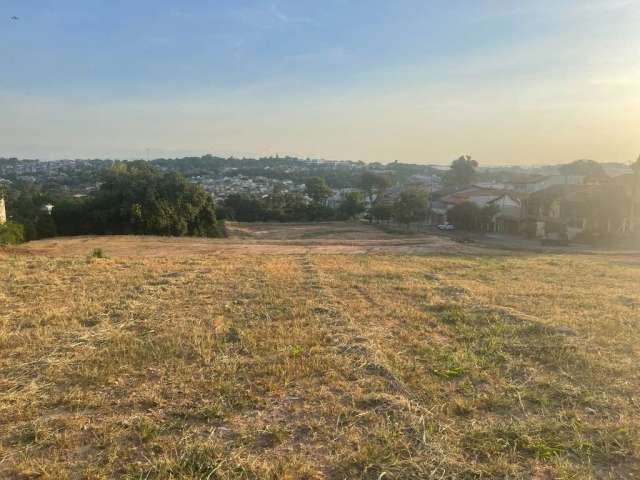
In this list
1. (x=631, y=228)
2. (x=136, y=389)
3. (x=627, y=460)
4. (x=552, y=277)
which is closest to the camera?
(x=627, y=460)

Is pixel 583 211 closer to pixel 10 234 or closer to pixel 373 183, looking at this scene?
pixel 10 234

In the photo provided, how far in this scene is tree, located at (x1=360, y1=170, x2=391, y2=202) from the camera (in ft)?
316

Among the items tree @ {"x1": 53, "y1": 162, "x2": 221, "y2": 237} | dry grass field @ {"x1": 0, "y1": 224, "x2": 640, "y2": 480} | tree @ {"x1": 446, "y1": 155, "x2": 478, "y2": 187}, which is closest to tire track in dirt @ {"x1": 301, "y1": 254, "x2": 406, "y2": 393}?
dry grass field @ {"x1": 0, "y1": 224, "x2": 640, "y2": 480}

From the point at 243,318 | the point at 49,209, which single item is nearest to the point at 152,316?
the point at 243,318

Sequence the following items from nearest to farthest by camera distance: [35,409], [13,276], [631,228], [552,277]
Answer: [35,409] → [13,276] → [552,277] → [631,228]

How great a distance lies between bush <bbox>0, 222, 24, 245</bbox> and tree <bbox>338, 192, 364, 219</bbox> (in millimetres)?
46010

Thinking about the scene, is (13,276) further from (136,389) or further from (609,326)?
(609,326)

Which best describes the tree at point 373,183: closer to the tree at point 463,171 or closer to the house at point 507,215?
the tree at point 463,171

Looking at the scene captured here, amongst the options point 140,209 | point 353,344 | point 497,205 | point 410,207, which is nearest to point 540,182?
point 497,205

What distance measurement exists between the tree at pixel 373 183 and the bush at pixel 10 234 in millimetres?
73959

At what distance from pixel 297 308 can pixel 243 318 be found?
1.40 metres

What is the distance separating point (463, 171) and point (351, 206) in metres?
45.6

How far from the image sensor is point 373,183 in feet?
318

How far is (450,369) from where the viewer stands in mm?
6656
